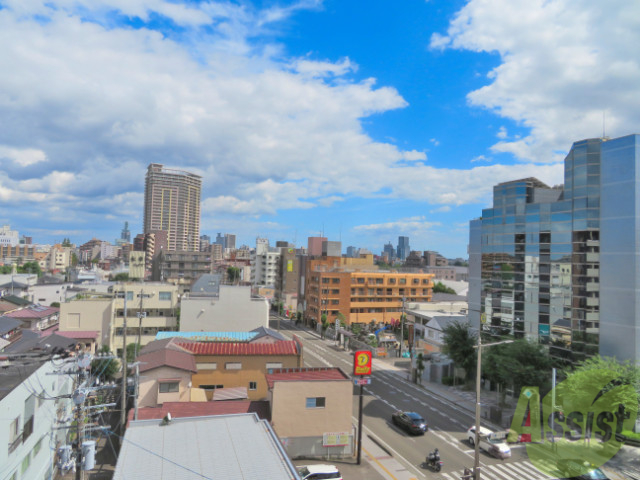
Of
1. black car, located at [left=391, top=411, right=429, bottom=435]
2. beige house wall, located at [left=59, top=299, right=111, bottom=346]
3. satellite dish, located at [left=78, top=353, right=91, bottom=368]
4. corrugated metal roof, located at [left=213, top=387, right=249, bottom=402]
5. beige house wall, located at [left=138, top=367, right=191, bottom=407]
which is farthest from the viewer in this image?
beige house wall, located at [left=59, top=299, right=111, bottom=346]

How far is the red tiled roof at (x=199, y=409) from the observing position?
27047mm

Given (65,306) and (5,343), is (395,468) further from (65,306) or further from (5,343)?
(65,306)

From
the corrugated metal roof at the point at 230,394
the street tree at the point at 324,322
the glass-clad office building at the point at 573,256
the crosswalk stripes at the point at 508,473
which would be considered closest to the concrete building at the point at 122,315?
the corrugated metal roof at the point at 230,394

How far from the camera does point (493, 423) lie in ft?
118

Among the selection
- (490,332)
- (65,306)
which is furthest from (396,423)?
(65,306)

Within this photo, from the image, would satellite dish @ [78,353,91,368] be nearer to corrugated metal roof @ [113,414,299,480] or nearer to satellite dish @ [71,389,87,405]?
satellite dish @ [71,389,87,405]

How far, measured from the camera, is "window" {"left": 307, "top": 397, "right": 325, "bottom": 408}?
2905 cm

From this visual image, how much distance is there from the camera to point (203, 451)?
1722 centimetres

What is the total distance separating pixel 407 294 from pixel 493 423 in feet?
210

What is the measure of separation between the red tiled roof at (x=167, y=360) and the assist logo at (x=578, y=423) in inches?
1041

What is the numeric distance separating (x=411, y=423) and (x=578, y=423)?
1286 cm

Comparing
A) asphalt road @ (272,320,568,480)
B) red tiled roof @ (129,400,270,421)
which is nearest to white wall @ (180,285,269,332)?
asphalt road @ (272,320,568,480)

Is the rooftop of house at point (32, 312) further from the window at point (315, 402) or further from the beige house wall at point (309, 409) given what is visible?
the window at point (315, 402)

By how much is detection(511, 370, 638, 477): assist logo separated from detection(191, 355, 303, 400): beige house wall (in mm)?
20722
